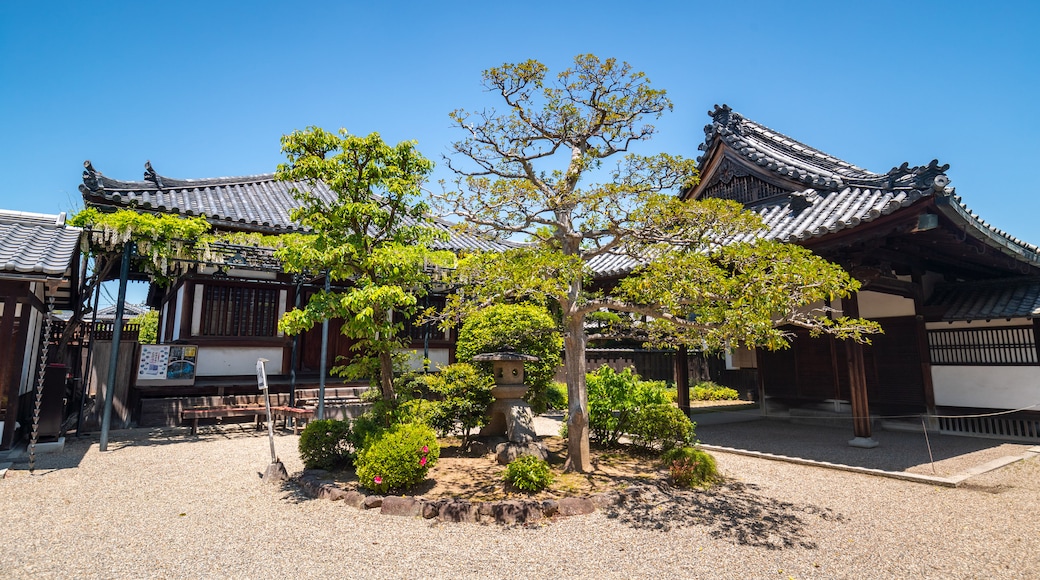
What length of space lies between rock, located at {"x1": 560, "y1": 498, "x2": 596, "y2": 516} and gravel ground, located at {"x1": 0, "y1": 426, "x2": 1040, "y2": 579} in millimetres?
125

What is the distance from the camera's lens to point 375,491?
645cm

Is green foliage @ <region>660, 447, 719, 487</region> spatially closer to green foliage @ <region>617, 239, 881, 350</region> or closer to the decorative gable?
green foliage @ <region>617, 239, 881, 350</region>

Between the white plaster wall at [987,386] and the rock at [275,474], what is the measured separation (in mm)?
13478

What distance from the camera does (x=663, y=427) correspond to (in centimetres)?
842

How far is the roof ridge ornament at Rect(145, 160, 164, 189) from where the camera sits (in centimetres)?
1445

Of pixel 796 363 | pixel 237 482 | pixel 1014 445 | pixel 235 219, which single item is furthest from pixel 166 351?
pixel 1014 445

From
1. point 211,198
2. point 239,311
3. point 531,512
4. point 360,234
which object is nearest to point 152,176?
point 211,198

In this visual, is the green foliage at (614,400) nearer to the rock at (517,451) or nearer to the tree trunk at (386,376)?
the rock at (517,451)

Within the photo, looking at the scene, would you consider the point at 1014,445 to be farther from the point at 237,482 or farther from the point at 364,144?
the point at 237,482

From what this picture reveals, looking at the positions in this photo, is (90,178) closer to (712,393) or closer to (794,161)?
(794,161)

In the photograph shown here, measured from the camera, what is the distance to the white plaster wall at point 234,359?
13688 mm

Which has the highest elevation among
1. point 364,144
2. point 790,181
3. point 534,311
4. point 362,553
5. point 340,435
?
point 790,181

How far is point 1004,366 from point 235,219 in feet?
59.7

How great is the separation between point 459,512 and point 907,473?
666 cm
